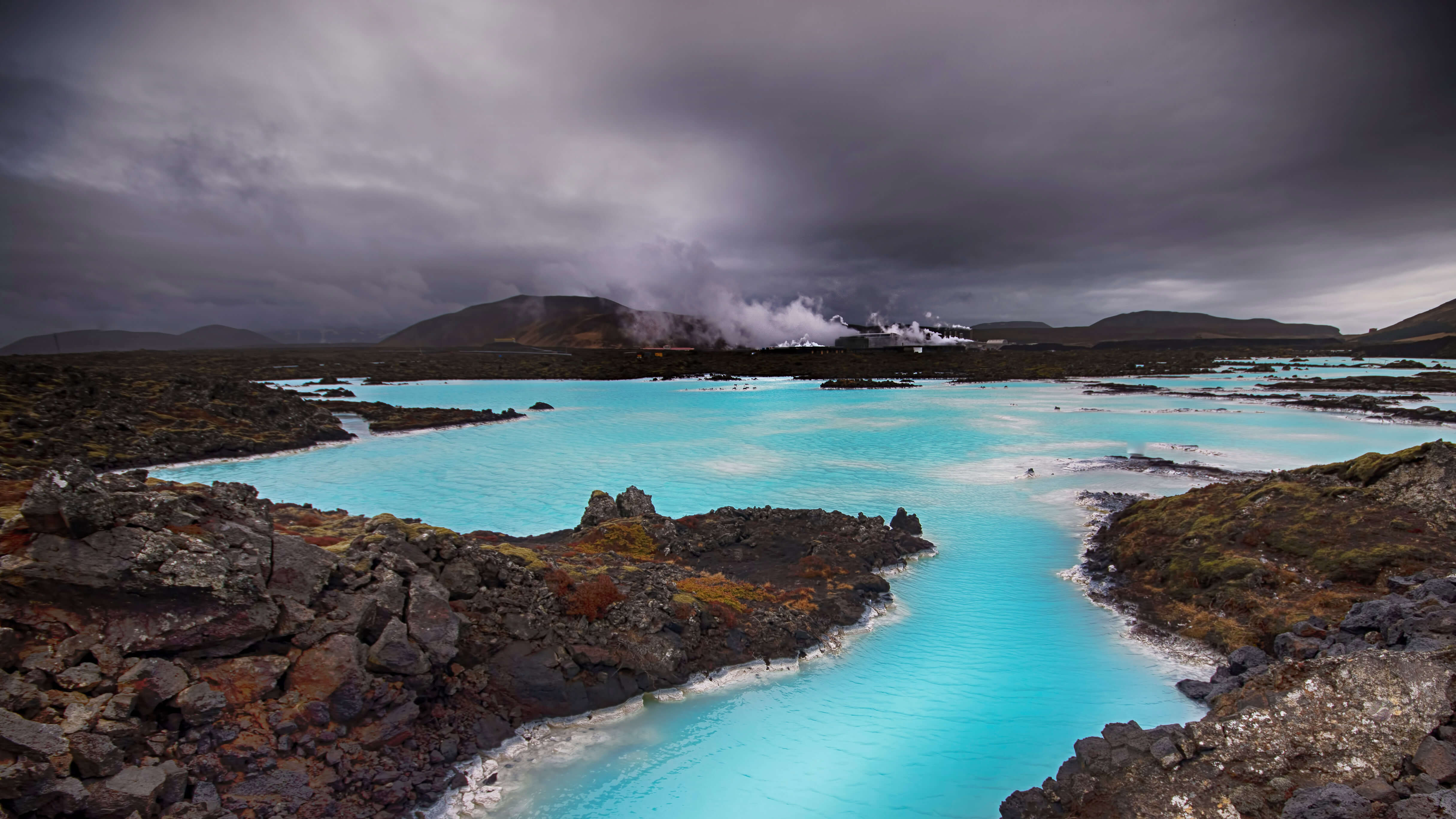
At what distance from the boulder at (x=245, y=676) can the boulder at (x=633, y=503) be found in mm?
9632

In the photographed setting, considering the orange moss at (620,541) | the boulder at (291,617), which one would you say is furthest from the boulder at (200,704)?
the orange moss at (620,541)

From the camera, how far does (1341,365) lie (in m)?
106

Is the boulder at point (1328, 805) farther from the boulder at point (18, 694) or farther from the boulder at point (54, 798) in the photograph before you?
the boulder at point (18, 694)

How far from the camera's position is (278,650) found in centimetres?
707

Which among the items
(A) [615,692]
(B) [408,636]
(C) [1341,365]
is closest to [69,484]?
(B) [408,636]

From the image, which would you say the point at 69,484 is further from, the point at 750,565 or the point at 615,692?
the point at 750,565

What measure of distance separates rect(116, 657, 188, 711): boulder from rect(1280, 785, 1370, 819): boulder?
9.83 m

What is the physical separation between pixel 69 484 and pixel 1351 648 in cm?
1456

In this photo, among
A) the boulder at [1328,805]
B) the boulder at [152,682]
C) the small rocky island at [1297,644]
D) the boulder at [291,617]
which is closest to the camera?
the boulder at [1328,805]

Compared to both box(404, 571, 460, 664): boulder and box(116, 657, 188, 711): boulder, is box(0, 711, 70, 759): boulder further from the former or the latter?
box(404, 571, 460, 664): boulder

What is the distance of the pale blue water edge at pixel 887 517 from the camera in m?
7.61

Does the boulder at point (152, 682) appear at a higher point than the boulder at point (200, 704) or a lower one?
higher

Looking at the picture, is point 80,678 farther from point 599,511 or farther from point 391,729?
point 599,511

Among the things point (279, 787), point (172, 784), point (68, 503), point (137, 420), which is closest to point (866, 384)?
point (137, 420)
